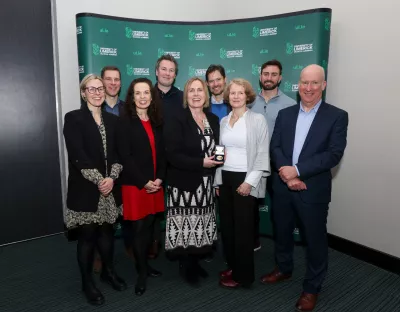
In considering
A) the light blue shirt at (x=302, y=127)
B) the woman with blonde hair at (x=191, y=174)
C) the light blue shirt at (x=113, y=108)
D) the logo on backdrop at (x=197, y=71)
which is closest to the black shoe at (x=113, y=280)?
the woman with blonde hair at (x=191, y=174)

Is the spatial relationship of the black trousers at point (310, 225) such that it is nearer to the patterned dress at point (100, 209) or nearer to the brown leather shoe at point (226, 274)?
the brown leather shoe at point (226, 274)

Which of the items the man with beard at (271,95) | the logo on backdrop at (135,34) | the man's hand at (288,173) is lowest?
the man's hand at (288,173)

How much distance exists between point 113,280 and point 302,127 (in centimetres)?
199

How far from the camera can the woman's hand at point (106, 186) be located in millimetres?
A: 2570

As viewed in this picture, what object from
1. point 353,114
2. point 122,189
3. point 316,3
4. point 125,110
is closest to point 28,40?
point 125,110

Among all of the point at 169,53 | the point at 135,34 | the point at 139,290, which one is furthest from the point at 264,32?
the point at 139,290

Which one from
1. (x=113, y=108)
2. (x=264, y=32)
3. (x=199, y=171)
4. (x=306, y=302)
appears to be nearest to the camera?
(x=306, y=302)

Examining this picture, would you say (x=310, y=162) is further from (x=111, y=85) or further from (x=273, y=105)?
(x=111, y=85)

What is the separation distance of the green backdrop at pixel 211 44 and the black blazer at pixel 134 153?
145cm

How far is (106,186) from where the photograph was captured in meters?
2.60

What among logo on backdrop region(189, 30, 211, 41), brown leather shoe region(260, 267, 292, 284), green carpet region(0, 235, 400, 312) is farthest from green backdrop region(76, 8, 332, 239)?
green carpet region(0, 235, 400, 312)

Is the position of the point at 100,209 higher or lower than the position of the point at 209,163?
lower

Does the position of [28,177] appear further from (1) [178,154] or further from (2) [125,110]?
(1) [178,154]

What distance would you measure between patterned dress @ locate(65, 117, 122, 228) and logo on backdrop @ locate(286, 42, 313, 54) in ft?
7.37
